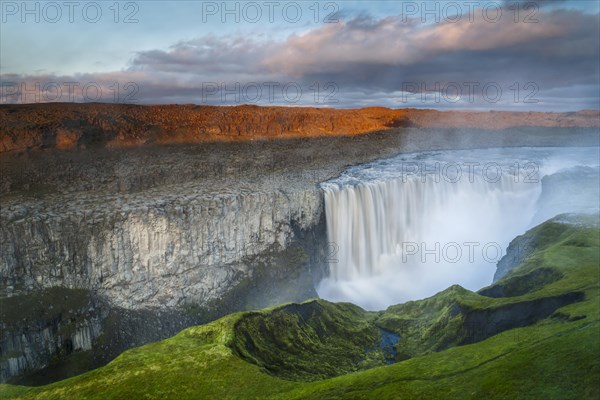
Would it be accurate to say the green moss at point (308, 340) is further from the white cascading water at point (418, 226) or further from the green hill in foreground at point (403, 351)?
the white cascading water at point (418, 226)

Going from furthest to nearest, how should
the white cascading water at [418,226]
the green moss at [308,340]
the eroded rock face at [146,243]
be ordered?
the white cascading water at [418,226]
the eroded rock face at [146,243]
the green moss at [308,340]

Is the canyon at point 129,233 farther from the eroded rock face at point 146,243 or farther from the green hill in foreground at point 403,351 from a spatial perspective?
the green hill in foreground at point 403,351

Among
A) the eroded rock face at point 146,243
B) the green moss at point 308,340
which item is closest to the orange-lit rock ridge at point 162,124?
the eroded rock face at point 146,243

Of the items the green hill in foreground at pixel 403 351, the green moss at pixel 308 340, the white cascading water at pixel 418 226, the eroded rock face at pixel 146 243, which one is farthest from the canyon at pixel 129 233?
the green moss at pixel 308 340

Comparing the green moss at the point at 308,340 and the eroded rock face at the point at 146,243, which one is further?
the eroded rock face at the point at 146,243

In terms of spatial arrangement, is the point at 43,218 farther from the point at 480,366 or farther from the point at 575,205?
the point at 575,205

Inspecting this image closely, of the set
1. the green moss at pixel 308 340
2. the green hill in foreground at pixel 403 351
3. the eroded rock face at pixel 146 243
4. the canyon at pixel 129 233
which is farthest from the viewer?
the eroded rock face at pixel 146 243

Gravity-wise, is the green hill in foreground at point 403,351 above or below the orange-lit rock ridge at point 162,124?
below

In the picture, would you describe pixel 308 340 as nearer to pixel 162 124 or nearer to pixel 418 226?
pixel 418 226

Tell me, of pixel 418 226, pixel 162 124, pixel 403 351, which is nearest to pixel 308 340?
pixel 403 351

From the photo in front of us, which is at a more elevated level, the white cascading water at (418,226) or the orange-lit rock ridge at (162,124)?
the orange-lit rock ridge at (162,124)
